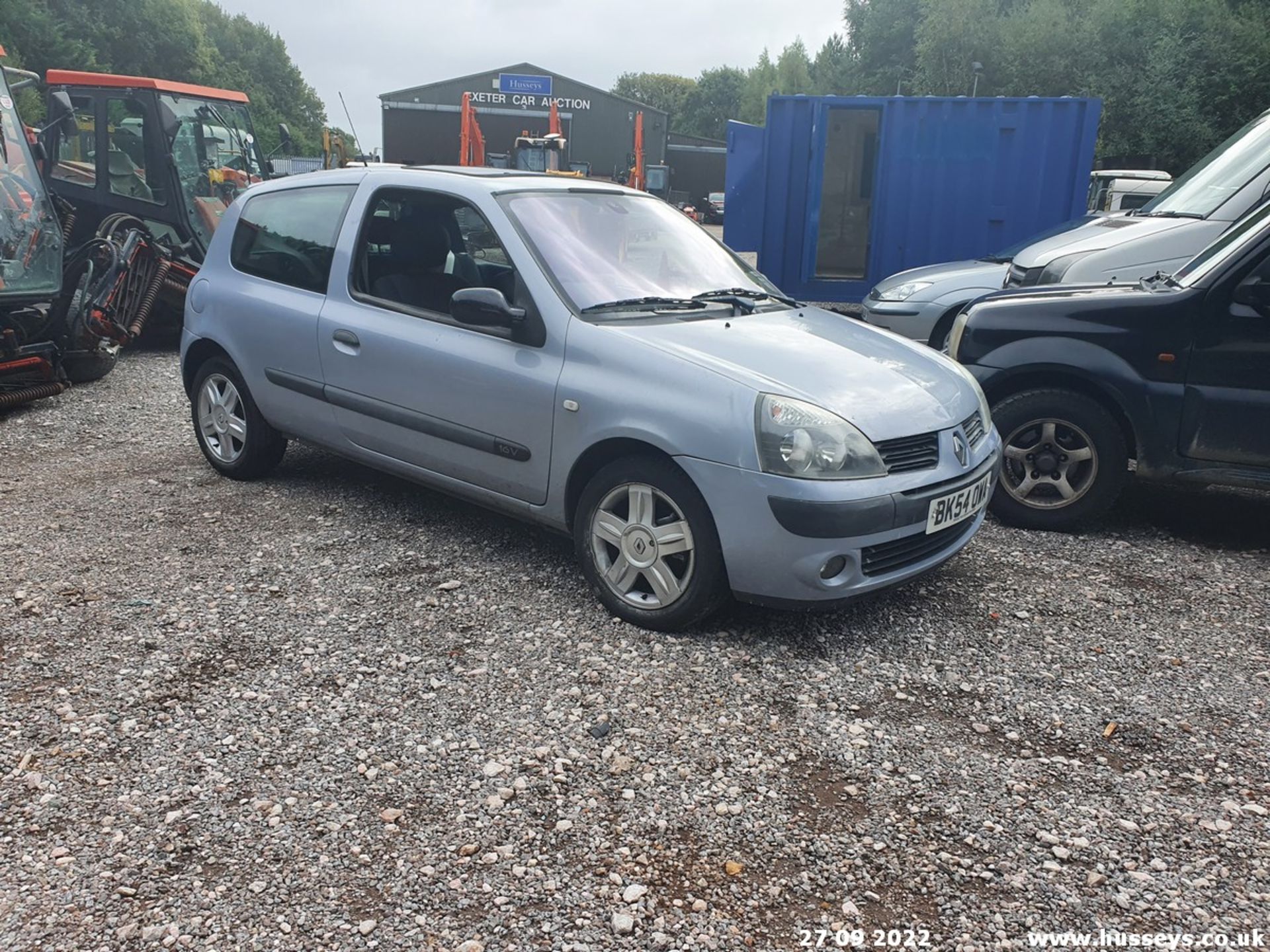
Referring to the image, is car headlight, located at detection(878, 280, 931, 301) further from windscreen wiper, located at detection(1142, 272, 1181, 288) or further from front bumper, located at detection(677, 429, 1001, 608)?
front bumper, located at detection(677, 429, 1001, 608)

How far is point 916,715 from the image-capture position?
334 centimetres

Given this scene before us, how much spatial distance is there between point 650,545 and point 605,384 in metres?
0.64

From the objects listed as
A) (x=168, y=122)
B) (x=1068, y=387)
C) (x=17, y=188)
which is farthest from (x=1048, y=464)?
(x=168, y=122)

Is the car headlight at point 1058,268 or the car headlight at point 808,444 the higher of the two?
the car headlight at point 1058,268

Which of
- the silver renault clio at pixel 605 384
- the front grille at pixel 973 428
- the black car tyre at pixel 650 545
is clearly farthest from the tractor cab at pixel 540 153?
the black car tyre at pixel 650 545

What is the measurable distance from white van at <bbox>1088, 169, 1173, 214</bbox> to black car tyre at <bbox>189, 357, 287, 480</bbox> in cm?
1090

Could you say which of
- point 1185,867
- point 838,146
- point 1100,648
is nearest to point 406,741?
point 1185,867

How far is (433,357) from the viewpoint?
4.36m

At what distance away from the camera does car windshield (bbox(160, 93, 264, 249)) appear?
409 inches

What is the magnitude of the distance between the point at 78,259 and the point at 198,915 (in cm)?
793

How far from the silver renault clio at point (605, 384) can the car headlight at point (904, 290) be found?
406 centimetres

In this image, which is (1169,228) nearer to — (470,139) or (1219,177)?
(1219,177)

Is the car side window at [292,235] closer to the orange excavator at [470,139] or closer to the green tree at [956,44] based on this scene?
the orange excavator at [470,139]

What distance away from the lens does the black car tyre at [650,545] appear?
12.0ft
